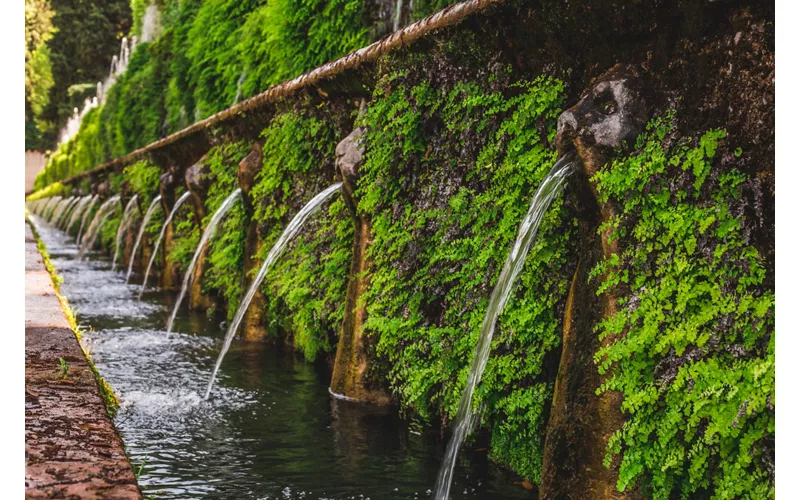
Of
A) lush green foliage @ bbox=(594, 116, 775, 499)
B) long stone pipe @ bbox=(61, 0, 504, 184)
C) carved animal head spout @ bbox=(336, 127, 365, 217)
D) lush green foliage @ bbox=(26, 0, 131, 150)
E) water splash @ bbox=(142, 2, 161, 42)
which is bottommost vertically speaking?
lush green foliage @ bbox=(594, 116, 775, 499)

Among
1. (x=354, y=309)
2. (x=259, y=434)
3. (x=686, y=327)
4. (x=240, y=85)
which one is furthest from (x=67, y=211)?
(x=686, y=327)

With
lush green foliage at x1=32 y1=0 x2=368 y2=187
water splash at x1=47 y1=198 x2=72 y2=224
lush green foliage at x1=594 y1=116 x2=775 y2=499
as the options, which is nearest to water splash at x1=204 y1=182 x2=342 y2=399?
lush green foliage at x1=32 y1=0 x2=368 y2=187

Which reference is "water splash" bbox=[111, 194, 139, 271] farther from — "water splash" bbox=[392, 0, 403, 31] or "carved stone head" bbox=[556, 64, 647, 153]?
"carved stone head" bbox=[556, 64, 647, 153]

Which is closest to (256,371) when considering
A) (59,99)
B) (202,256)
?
(202,256)

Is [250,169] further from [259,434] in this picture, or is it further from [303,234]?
[259,434]

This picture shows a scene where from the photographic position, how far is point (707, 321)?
3254 mm

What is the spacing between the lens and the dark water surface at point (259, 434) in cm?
454

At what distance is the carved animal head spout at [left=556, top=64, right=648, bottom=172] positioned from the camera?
3.69 metres

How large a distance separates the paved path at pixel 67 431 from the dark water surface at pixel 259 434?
71 centimetres

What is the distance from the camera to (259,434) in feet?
18.1

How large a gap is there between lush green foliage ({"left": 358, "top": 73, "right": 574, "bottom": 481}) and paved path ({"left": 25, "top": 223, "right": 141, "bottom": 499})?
203cm

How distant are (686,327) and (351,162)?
3.60m

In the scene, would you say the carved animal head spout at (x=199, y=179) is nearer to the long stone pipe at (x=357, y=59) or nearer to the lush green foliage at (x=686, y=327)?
the long stone pipe at (x=357, y=59)
